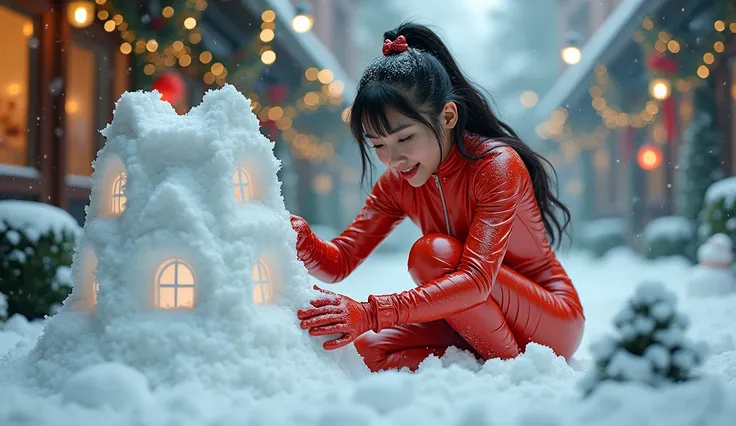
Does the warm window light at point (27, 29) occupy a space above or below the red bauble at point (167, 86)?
above

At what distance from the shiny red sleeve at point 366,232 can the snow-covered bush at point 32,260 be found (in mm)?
1920

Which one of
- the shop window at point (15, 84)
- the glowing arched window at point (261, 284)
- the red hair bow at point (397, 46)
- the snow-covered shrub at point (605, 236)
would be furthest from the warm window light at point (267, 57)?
the snow-covered shrub at point (605, 236)

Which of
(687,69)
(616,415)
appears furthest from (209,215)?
(687,69)

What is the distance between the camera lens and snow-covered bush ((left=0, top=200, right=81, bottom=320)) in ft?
13.1

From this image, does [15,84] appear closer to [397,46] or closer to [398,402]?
[397,46]

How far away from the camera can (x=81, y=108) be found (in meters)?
6.31

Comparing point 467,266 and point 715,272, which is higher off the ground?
point 715,272

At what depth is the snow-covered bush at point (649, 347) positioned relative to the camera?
5.66 ft

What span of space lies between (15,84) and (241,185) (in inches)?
159

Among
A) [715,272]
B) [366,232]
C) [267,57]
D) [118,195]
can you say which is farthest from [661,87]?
[118,195]

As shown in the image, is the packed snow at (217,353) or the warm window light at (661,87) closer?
the packed snow at (217,353)

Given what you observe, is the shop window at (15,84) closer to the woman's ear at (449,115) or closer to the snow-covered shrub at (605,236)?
the woman's ear at (449,115)

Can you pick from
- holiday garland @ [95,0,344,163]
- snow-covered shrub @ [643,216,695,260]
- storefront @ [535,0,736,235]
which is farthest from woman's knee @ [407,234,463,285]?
snow-covered shrub @ [643,216,695,260]

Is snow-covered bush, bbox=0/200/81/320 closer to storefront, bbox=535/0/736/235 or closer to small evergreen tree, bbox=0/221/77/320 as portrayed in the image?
small evergreen tree, bbox=0/221/77/320
